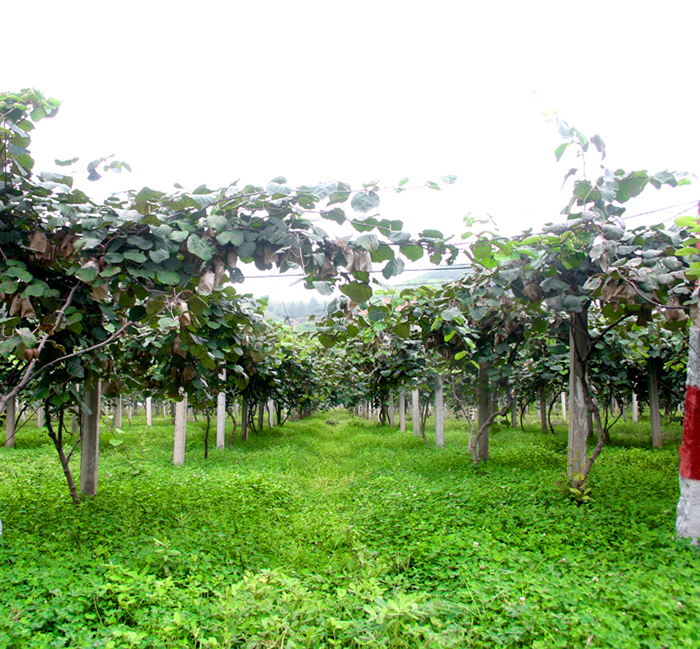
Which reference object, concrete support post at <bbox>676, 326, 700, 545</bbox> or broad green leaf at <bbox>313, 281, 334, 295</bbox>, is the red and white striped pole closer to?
concrete support post at <bbox>676, 326, 700, 545</bbox>

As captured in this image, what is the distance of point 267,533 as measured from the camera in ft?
14.5

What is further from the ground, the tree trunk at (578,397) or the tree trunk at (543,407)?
the tree trunk at (578,397)

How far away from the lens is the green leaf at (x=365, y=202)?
263cm

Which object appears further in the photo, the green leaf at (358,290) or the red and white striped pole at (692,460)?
the red and white striped pole at (692,460)

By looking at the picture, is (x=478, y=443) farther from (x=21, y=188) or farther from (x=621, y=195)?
(x=21, y=188)

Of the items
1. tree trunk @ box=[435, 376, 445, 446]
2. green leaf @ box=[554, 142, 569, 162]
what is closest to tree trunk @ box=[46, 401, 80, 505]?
green leaf @ box=[554, 142, 569, 162]

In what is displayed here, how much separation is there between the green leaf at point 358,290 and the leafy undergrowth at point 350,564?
183cm

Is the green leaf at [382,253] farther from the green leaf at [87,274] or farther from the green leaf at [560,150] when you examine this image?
the green leaf at [560,150]

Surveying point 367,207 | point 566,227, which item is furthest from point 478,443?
point 367,207

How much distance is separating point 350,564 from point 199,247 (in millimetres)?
2620

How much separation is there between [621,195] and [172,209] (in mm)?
3449

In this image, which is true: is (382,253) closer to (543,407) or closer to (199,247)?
(199,247)

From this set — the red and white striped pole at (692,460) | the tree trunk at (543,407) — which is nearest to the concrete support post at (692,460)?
the red and white striped pole at (692,460)

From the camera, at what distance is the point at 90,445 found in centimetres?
493
